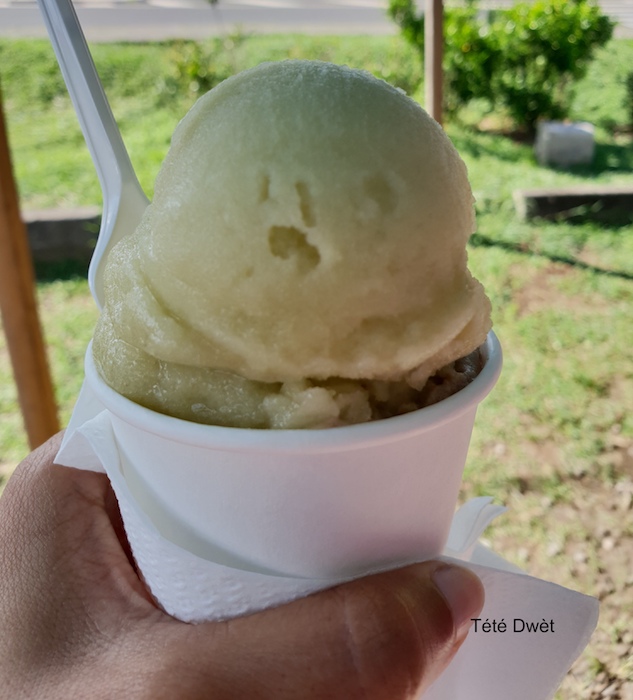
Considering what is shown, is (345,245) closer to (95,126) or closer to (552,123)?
(95,126)

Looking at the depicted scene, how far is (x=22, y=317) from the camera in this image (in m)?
2.48

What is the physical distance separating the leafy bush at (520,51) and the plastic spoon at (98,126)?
20.4ft

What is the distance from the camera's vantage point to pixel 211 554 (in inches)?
39.3

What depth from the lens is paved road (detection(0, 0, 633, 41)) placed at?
7922 millimetres

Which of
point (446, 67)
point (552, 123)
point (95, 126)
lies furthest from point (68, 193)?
point (95, 126)

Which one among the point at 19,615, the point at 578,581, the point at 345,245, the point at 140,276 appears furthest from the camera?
the point at 578,581

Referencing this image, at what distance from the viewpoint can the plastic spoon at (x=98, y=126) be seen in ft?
4.33

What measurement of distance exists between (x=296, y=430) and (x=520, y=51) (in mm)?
7054

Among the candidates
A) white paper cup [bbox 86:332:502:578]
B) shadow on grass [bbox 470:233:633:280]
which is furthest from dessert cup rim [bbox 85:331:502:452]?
shadow on grass [bbox 470:233:633:280]

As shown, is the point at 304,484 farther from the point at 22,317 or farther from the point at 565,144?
the point at 565,144

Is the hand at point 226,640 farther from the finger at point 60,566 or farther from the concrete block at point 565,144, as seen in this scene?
the concrete block at point 565,144

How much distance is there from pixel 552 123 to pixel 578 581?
16.4 ft

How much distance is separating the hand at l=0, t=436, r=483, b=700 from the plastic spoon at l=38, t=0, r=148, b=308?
552 millimetres

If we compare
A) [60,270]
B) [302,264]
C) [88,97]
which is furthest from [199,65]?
[302,264]
